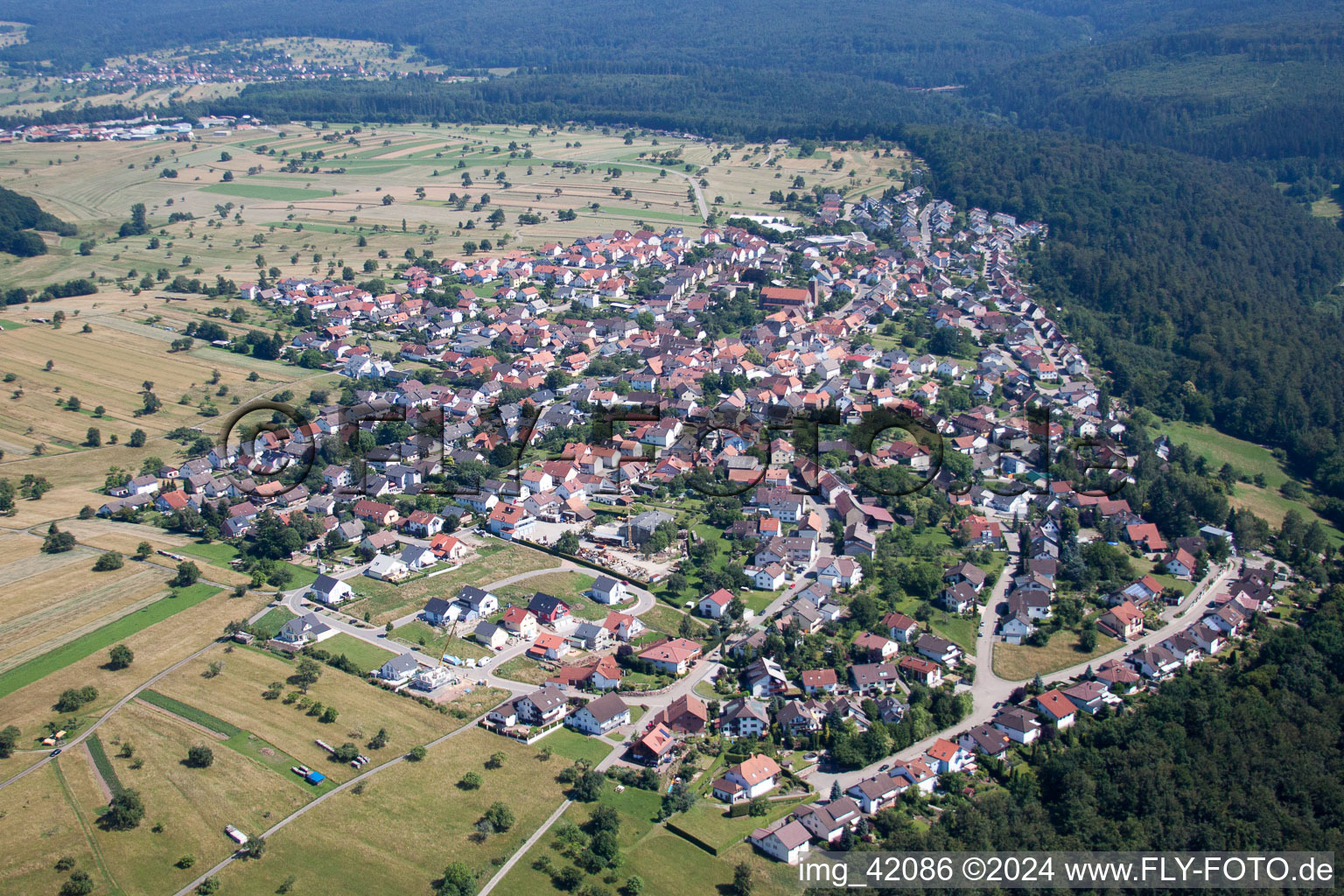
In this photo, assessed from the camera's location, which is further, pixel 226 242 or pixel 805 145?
pixel 805 145

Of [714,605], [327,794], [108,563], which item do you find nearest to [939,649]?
[714,605]

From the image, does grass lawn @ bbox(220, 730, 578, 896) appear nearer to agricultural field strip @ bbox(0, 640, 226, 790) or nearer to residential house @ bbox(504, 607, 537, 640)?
residential house @ bbox(504, 607, 537, 640)

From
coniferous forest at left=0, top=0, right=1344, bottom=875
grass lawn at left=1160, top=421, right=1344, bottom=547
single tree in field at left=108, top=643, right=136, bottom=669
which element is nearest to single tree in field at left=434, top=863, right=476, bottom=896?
coniferous forest at left=0, top=0, right=1344, bottom=875

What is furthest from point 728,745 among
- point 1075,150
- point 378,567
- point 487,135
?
point 487,135

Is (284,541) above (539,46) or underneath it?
underneath

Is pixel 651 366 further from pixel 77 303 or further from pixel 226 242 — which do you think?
pixel 226 242

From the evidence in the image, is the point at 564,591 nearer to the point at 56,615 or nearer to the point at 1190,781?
the point at 56,615

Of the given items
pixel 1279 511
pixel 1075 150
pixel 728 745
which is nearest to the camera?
pixel 728 745
